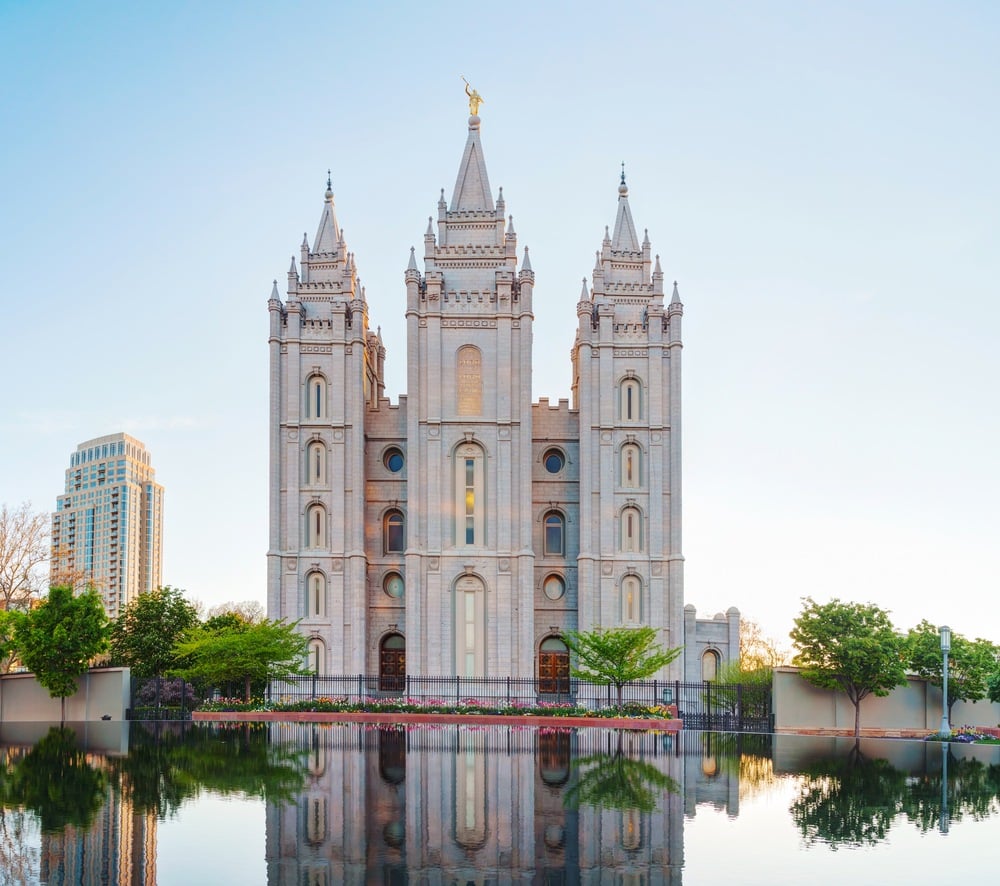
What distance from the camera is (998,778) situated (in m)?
22.3

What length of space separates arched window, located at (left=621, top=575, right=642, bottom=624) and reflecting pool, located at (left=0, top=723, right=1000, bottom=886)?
23.7 meters

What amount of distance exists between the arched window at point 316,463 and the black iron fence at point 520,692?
9.03m

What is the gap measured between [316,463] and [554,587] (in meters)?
12.9

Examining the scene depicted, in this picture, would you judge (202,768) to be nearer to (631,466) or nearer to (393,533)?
(393,533)

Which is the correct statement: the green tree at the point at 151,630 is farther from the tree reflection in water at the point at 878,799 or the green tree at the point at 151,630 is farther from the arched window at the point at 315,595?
the tree reflection in water at the point at 878,799

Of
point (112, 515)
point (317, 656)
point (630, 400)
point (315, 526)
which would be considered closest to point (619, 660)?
point (630, 400)

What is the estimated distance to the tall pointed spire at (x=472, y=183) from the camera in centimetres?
5397

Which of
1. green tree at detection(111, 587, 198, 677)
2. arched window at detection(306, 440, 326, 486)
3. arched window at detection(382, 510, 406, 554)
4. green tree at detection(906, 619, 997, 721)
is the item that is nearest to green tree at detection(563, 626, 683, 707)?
green tree at detection(906, 619, 997, 721)

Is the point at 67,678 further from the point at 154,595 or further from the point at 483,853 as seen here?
the point at 483,853

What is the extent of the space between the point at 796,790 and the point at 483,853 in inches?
338

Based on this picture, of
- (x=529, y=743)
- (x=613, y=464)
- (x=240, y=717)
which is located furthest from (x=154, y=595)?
(x=529, y=743)

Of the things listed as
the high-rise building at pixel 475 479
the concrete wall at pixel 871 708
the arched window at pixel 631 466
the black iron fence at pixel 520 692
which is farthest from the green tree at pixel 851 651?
the arched window at pixel 631 466

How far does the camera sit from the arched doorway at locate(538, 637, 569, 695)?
5147 cm

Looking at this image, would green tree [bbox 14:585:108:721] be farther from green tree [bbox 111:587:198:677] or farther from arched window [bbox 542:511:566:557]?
arched window [bbox 542:511:566:557]
